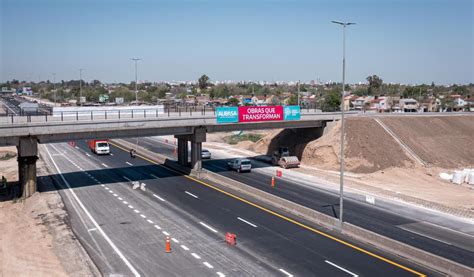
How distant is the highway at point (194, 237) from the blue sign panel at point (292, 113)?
1469 cm

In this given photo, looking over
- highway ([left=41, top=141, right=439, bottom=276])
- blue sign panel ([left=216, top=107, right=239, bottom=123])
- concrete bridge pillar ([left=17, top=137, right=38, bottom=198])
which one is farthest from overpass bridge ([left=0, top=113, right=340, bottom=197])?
highway ([left=41, top=141, right=439, bottom=276])

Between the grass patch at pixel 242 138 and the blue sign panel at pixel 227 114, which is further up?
the blue sign panel at pixel 227 114

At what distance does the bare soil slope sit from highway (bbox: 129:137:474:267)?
21662mm

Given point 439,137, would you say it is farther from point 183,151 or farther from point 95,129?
point 95,129

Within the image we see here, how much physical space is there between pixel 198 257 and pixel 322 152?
37.1 metres

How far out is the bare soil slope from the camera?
59406mm

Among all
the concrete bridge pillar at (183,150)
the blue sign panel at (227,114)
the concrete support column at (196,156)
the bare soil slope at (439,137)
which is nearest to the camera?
the concrete support column at (196,156)

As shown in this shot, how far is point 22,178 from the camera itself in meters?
40.8

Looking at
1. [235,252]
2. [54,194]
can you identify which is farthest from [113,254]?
[54,194]

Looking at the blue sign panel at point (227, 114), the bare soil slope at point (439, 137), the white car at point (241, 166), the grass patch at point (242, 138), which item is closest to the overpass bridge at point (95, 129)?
the blue sign panel at point (227, 114)

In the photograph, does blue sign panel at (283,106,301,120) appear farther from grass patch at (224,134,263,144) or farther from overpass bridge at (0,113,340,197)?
grass patch at (224,134,263,144)

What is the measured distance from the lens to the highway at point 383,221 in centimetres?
2739

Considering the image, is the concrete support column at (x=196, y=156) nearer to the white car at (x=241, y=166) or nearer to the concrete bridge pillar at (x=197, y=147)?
the concrete bridge pillar at (x=197, y=147)

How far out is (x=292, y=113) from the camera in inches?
2172
